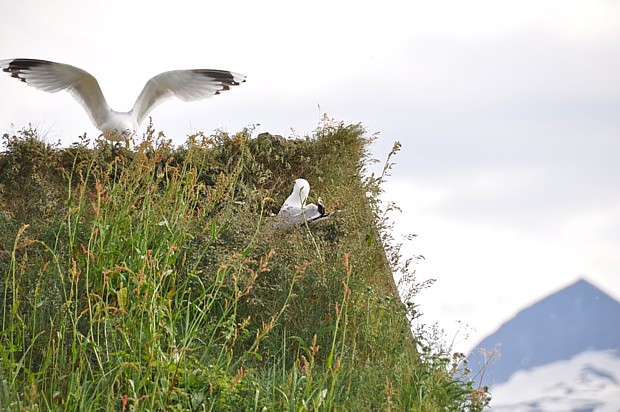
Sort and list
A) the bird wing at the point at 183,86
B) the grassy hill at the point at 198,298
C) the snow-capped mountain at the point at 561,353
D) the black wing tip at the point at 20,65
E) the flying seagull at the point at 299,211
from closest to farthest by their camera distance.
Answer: the grassy hill at the point at 198,298 < the snow-capped mountain at the point at 561,353 < the flying seagull at the point at 299,211 < the black wing tip at the point at 20,65 < the bird wing at the point at 183,86

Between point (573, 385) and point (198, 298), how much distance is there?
1739 mm

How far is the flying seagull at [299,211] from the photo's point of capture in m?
5.70

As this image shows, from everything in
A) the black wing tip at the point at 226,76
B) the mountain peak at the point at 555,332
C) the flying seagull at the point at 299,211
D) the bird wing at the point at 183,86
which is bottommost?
the mountain peak at the point at 555,332

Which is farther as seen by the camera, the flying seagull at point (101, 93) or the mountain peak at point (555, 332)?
the flying seagull at point (101, 93)

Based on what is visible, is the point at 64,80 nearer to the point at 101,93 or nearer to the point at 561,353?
the point at 101,93

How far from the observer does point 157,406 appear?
357 centimetres

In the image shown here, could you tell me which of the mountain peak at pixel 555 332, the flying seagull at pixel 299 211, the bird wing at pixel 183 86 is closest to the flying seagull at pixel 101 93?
the bird wing at pixel 183 86

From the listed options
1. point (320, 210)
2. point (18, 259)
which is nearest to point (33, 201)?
point (18, 259)

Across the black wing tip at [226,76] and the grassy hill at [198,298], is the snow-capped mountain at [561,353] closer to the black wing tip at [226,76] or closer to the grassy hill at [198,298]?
the grassy hill at [198,298]

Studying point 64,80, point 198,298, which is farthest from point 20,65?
point 198,298

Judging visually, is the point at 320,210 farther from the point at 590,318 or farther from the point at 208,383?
the point at 208,383

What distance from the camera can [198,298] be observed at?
382 centimetres

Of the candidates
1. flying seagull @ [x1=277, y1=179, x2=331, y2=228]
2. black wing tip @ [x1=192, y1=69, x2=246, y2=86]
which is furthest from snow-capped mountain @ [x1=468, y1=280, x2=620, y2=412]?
black wing tip @ [x1=192, y1=69, x2=246, y2=86]

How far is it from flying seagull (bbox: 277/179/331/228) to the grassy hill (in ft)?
0.27
